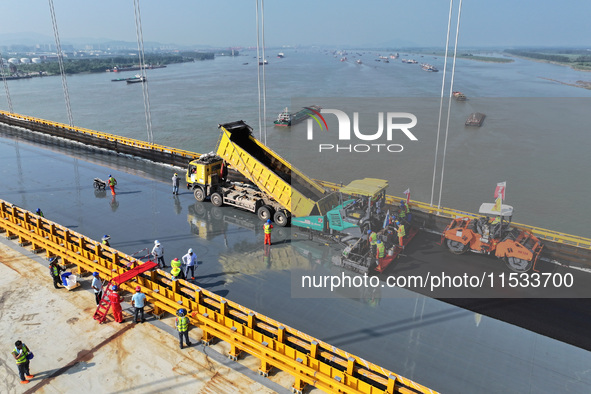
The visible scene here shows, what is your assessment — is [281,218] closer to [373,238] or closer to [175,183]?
[373,238]

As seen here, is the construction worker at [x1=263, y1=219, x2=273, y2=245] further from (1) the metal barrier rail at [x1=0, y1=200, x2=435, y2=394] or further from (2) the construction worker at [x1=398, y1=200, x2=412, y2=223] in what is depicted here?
(2) the construction worker at [x1=398, y1=200, x2=412, y2=223]

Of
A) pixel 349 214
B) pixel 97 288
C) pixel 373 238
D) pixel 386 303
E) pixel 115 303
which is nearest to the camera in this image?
pixel 115 303

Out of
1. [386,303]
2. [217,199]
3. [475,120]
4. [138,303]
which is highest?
[138,303]

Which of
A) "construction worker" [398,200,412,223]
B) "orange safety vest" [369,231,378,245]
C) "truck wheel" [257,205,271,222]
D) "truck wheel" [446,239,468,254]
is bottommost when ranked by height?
"truck wheel" [446,239,468,254]

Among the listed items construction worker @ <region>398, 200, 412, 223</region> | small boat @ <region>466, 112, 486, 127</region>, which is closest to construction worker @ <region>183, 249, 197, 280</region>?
construction worker @ <region>398, 200, 412, 223</region>

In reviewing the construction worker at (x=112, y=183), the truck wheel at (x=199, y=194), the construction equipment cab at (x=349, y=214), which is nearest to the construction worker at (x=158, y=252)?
the construction equipment cab at (x=349, y=214)

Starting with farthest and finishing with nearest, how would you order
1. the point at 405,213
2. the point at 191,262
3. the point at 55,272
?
the point at 405,213 → the point at 191,262 → the point at 55,272

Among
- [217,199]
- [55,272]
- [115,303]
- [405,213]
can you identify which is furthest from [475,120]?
[55,272]
